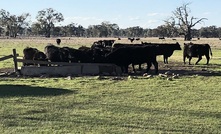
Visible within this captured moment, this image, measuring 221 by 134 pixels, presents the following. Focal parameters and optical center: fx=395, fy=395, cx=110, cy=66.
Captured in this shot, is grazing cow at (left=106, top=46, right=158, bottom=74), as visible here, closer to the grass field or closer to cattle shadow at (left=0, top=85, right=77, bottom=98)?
the grass field

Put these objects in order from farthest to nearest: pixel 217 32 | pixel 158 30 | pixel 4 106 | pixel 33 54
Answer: pixel 217 32 < pixel 158 30 < pixel 33 54 < pixel 4 106

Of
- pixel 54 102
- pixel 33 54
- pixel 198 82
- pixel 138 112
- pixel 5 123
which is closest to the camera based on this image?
pixel 5 123

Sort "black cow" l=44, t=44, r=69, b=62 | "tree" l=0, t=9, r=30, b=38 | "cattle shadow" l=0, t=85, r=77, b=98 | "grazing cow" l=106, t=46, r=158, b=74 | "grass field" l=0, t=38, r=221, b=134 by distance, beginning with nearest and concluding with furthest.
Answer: "grass field" l=0, t=38, r=221, b=134, "cattle shadow" l=0, t=85, r=77, b=98, "grazing cow" l=106, t=46, r=158, b=74, "black cow" l=44, t=44, r=69, b=62, "tree" l=0, t=9, r=30, b=38

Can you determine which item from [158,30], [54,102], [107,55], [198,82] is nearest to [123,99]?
[54,102]

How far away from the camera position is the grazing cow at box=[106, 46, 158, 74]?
68.1 feet

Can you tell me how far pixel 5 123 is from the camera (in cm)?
810

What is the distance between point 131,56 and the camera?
21.0 meters

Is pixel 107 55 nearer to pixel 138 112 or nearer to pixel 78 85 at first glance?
pixel 78 85

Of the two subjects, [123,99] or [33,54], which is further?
[33,54]

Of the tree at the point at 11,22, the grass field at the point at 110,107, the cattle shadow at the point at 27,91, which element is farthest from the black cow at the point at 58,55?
the tree at the point at 11,22

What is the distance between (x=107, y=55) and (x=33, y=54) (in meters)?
5.20

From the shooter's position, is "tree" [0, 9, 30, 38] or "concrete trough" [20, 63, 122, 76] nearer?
"concrete trough" [20, 63, 122, 76]

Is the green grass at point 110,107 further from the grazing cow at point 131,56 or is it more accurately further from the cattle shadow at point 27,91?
the grazing cow at point 131,56

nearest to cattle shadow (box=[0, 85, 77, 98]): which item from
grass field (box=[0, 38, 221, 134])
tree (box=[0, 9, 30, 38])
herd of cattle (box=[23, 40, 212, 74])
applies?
grass field (box=[0, 38, 221, 134])
